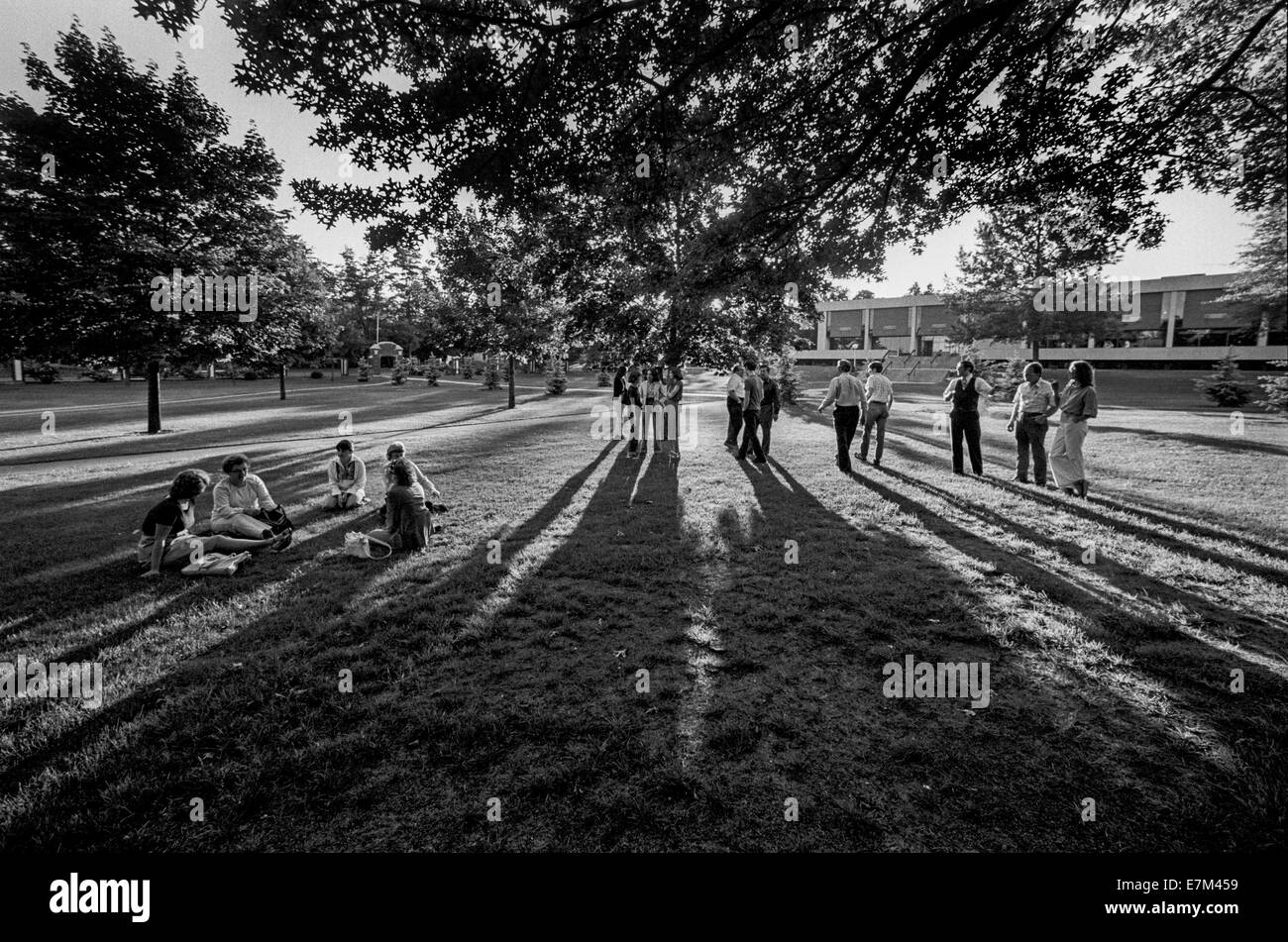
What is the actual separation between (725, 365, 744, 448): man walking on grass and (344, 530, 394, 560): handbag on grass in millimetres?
8722

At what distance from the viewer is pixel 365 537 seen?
651cm

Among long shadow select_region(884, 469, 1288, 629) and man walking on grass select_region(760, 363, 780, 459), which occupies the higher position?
man walking on grass select_region(760, 363, 780, 459)

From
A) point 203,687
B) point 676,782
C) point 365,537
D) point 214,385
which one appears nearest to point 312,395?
point 214,385

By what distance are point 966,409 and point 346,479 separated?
1215 centimetres

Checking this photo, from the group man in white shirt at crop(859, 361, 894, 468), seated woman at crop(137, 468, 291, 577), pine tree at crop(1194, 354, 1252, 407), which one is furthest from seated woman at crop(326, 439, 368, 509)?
pine tree at crop(1194, 354, 1252, 407)

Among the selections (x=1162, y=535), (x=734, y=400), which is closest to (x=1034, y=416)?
(x=1162, y=535)

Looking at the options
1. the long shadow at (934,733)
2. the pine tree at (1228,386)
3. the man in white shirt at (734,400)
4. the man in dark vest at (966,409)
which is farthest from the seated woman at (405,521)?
the pine tree at (1228,386)

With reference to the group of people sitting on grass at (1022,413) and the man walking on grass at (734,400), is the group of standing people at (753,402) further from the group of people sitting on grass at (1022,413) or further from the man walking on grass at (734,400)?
the group of people sitting on grass at (1022,413)

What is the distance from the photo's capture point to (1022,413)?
32.4ft

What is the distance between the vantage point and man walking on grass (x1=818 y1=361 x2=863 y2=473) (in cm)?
1080

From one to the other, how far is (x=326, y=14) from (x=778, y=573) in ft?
21.7

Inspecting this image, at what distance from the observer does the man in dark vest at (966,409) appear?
10133 millimetres

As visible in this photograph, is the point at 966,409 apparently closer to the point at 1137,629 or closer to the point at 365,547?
the point at 1137,629

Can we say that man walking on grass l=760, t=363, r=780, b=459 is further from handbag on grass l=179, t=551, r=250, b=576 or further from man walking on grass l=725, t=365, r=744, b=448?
handbag on grass l=179, t=551, r=250, b=576
